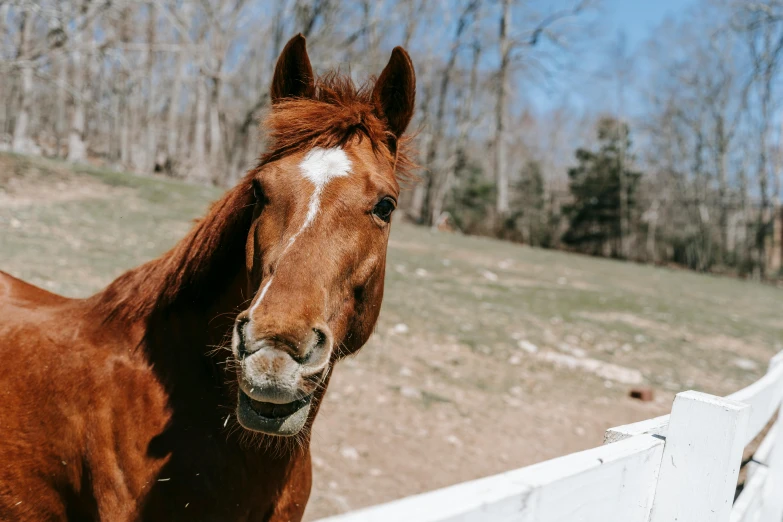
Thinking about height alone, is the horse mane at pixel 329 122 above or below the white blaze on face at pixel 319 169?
above

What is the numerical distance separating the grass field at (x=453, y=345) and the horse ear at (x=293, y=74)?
1664 mm

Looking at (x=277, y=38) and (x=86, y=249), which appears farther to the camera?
(x=277, y=38)

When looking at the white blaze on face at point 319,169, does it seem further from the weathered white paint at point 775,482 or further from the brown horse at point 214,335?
the weathered white paint at point 775,482

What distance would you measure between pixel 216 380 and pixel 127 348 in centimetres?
37

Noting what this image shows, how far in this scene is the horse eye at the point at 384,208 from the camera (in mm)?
2031

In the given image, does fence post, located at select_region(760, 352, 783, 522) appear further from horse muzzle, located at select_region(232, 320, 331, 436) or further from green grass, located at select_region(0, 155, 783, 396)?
green grass, located at select_region(0, 155, 783, 396)

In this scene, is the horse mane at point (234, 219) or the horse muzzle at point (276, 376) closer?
the horse muzzle at point (276, 376)

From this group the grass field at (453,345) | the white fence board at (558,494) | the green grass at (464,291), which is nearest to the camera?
the white fence board at (558,494)

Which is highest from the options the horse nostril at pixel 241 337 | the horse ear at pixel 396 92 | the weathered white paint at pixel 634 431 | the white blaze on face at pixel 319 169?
the horse ear at pixel 396 92

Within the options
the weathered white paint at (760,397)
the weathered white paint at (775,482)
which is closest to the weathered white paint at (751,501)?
the weathered white paint at (775,482)

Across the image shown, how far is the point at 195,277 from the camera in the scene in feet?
7.27

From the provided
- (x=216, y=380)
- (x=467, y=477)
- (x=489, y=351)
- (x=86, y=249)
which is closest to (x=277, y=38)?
(x=86, y=249)

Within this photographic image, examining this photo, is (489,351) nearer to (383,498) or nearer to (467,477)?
(467,477)

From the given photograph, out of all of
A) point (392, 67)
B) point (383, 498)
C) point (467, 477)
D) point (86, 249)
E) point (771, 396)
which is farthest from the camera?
point (86, 249)
